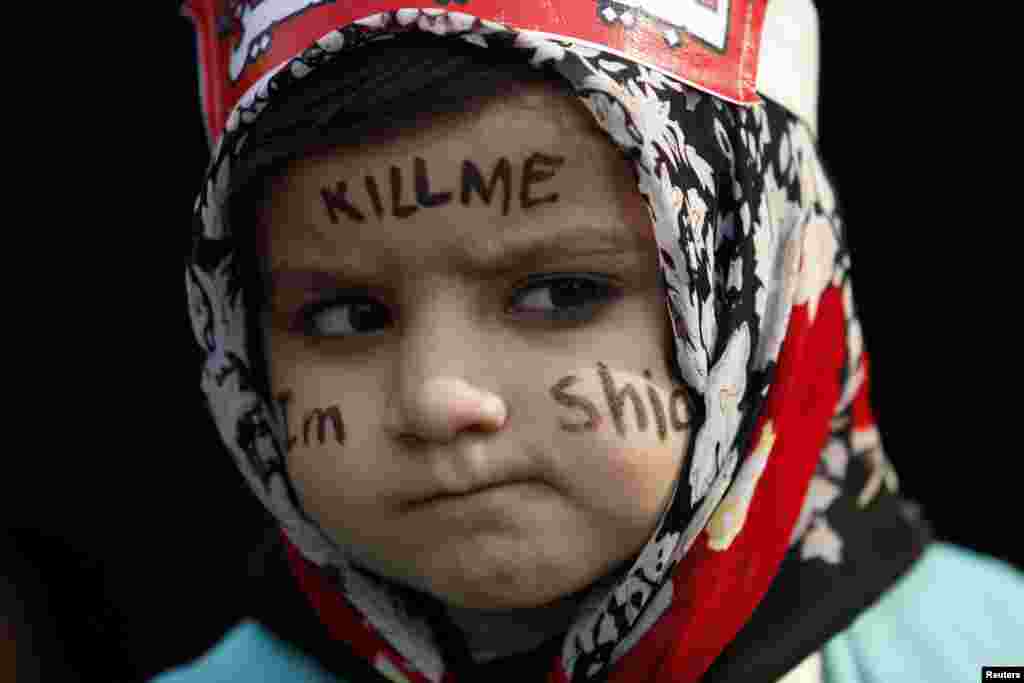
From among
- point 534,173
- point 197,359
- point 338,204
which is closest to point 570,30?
point 534,173

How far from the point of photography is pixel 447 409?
1.06m

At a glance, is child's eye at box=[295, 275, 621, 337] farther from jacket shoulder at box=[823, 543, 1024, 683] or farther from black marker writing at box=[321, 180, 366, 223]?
jacket shoulder at box=[823, 543, 1024, 683]

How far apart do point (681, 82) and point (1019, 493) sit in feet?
3.60

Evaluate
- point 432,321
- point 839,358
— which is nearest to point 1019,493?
point 839,358

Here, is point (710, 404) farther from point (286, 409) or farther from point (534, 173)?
point (286, 409)

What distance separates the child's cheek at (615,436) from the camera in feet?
3.53

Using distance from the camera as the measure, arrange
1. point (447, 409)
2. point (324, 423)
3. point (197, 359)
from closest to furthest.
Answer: point (447, 409) → point (324, 423) → point (197, 359)

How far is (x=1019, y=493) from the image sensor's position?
75.6 inches

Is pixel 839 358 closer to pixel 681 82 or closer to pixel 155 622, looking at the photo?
pixel 681 82

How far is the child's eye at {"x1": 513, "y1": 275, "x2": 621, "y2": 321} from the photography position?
1119 millimetres

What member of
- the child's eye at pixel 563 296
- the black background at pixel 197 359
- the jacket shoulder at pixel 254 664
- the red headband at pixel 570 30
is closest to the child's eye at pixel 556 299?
the child's eye at pixel 563 296

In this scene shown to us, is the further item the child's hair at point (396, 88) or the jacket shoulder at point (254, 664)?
the jacket shoulder at point (254, 664)

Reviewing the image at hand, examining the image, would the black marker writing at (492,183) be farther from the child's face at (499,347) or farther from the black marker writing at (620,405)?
the black marker writing at (620,405)

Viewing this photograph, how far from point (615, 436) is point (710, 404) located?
4.2 inches
